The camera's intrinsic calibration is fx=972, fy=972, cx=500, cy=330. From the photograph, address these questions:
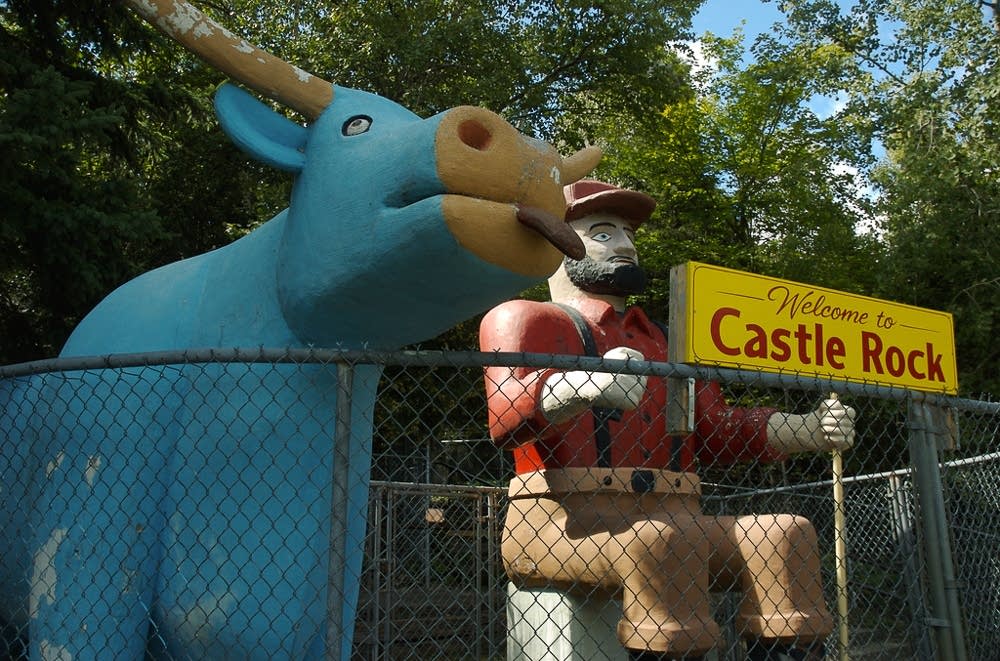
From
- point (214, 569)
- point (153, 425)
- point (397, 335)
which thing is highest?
point (397, 335)

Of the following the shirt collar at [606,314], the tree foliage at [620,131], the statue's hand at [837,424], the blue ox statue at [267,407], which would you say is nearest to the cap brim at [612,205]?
the shirt collar at [606,314]

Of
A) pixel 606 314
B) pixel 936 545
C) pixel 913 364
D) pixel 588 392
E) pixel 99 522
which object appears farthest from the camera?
pixel 606 314

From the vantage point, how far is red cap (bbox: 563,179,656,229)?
3834 millimetres

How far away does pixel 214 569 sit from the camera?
7.73 ft

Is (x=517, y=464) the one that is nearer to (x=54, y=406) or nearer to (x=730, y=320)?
(x=730, y=320)

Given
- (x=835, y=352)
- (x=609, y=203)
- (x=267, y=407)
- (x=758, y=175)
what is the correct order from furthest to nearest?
Result: (x=758, y=175), (x=609, y=203), (x=835, y=352), (x=267, y=407)

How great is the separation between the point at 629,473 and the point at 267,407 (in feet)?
4.43

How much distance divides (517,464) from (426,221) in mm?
1536

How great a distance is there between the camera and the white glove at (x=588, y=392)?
2898 mm

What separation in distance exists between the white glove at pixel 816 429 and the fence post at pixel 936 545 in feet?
1.43

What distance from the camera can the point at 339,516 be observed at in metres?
2.23

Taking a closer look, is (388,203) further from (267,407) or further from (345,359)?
(267,407)

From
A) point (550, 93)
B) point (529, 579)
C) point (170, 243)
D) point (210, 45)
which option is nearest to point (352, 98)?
point (210, 45)

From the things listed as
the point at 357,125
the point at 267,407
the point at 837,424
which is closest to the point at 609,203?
the point at 837,424
